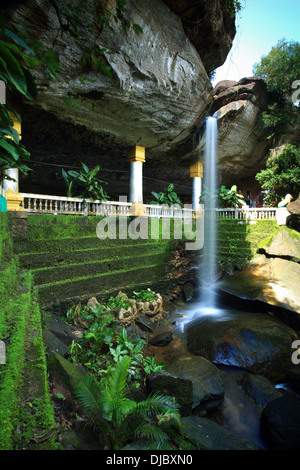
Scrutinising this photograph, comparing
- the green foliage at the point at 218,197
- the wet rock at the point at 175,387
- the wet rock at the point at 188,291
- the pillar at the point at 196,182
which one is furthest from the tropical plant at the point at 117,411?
the green foliage at the point at 218,197

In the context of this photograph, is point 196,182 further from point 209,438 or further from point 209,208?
point 209,438

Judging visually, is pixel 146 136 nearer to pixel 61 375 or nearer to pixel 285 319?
pixel 285 319

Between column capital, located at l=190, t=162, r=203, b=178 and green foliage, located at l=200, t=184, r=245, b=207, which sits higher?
column capital, located at l=190, t=162, r=203, b=178

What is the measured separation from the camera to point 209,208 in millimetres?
11914

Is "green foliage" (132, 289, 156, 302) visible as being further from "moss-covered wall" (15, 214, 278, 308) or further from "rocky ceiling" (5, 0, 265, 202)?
"rocky ceiling" (5, 0, 265, 202)

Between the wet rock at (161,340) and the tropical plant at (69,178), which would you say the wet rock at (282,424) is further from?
the tropical plant at (69,178)

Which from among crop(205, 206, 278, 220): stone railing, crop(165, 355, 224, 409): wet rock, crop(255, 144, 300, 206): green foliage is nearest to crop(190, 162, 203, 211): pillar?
crop(205, 206, 278, 220): stone railing

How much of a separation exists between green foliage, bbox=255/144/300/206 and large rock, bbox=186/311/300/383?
23.4 ft

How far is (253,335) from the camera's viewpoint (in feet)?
15.3

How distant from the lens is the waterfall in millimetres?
8902

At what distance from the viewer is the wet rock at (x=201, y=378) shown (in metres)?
3.37

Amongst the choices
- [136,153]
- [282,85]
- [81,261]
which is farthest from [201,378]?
[282,85]

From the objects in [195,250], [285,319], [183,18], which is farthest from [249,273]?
[183,18]

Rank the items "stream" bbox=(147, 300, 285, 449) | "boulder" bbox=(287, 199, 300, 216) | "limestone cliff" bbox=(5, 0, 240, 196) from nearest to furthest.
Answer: "stream" bbox=(147, 300, 285, 449)
"limestone cliff" bbox=(5, 0, 240, 196)
"boulder" bbox=(287, 199, 300, 216)
